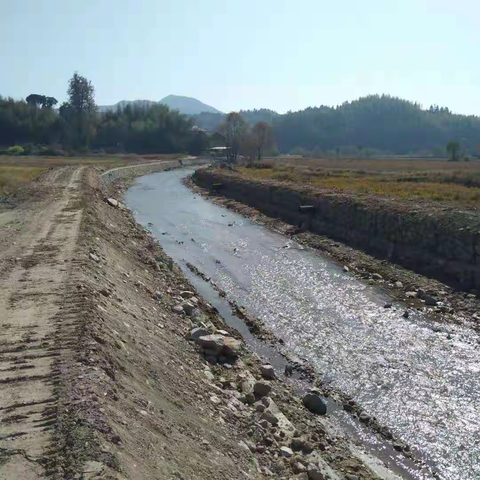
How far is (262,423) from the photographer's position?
9.76 meters

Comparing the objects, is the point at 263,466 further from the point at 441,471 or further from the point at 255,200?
the point at 255,200

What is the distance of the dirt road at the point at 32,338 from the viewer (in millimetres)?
6375

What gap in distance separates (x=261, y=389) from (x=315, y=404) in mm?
1284

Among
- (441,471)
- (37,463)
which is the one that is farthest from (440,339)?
(37,463)

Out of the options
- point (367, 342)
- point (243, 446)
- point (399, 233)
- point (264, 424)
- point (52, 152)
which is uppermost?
point (52, 152)

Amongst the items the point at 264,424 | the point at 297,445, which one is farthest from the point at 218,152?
the point at 297,445

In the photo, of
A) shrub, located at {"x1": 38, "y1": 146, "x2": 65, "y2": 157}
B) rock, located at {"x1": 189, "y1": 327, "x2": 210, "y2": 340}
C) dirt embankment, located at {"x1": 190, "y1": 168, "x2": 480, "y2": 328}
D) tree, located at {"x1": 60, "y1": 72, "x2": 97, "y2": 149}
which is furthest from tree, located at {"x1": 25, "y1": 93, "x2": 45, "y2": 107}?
rock, located at {"x1": 189, "y1": 327, "x2": 210, "y2": 340}

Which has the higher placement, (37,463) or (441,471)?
(37,463)

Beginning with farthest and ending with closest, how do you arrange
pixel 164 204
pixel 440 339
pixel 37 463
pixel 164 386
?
pixel 164 204, pixel 440 339, pixel 164 386, pixel 37 463

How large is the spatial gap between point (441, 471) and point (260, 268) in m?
15.9

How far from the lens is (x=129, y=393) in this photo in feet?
27.7

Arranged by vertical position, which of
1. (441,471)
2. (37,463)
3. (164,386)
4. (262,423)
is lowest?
(441,471)

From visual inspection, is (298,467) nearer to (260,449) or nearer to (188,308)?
(260,449)

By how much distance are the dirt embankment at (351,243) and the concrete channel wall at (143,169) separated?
22.4m
